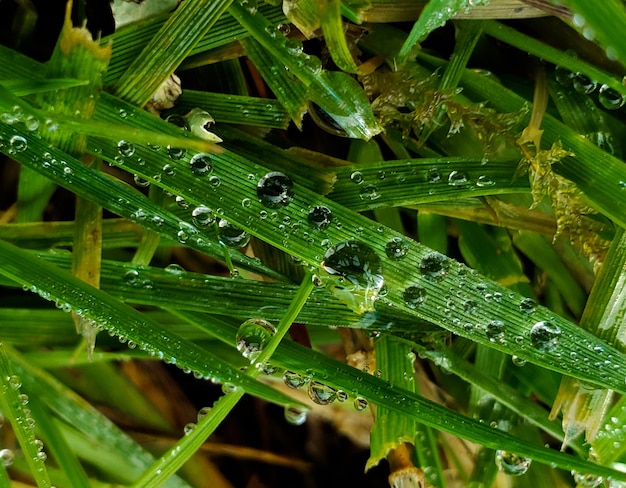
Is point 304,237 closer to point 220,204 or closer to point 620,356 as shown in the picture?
point 220,204

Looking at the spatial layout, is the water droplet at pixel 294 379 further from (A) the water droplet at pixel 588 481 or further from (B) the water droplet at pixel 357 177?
(A) the water droplet at pixel 588 481

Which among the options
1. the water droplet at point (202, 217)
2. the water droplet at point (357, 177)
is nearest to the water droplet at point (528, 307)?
the water droplet at point (357, 177)

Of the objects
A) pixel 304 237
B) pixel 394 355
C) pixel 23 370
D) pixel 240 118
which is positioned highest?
pixel 240 118

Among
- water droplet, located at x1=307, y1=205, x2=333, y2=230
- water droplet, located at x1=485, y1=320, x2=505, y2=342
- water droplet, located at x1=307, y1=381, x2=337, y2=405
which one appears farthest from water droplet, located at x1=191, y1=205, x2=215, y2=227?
water droplet, located at x1=485, y1=320, x2=505, y2=342

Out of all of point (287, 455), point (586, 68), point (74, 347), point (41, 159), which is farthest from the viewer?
point (287, 455)

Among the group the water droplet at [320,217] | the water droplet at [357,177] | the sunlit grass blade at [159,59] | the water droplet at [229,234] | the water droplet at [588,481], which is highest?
the sunlit grass blade at [159,59]

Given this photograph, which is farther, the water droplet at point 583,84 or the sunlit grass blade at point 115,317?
the water droplet at point 583,84

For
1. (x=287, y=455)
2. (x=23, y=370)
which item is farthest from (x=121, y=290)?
(x=287, y=455)
